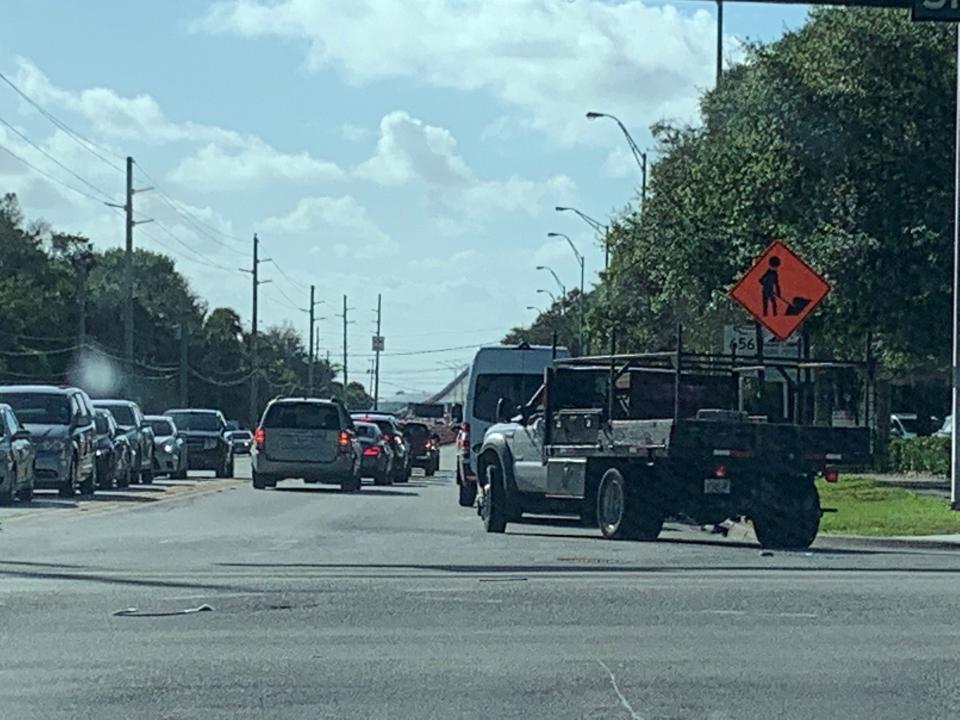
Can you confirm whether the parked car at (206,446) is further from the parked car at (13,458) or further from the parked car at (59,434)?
the parked car at (13,458)

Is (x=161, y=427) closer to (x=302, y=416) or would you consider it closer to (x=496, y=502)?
(x=302, y=416)

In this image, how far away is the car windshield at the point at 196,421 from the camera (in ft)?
160

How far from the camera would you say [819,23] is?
37125mm

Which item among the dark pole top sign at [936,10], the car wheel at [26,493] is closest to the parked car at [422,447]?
the car wheel at [26,493]

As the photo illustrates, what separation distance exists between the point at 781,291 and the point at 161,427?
934 inches

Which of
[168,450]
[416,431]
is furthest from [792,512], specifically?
[416,431]

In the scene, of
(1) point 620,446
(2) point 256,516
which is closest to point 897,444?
(2) point 256,516

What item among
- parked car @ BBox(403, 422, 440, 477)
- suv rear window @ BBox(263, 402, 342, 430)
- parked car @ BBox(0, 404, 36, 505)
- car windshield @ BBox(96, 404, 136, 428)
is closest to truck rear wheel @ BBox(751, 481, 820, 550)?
parked car @ BBox(0, 404, 36, 505)

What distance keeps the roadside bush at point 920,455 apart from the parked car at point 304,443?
14.7m

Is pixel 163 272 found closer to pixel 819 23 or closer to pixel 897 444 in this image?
pixel 897 444

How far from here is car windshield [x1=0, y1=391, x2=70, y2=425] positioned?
3238cm

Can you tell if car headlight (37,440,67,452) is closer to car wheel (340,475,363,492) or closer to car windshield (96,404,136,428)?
car wheel (340,475,363,492)

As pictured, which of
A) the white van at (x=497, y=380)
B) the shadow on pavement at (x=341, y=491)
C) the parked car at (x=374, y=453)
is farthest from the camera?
the parked car at (x=374, y=453)

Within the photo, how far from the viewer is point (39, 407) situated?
3266cm
